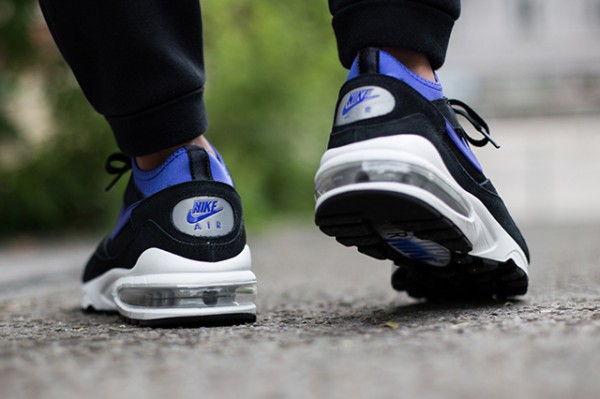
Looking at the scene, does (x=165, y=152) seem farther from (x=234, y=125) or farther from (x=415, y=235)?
(x=234, y=125)

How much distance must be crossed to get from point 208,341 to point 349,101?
50 cm

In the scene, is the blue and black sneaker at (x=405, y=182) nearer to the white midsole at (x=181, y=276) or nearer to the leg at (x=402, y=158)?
the leg at (x=402, y=158)

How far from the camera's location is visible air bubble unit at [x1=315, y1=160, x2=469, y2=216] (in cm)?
138

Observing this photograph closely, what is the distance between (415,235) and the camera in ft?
4.69

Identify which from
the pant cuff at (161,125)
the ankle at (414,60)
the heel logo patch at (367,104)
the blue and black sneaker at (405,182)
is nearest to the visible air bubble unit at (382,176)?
the blue and black sneaker at (405,182)

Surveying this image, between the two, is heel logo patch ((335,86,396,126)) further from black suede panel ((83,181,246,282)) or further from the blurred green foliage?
the blurred green foliage

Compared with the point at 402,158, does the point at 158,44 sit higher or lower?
higher

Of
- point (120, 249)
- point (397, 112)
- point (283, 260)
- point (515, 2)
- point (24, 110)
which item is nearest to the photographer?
point (397, 112)

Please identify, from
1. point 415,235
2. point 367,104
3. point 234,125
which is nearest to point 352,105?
point 367,104

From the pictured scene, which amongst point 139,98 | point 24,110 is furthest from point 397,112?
point 24,110

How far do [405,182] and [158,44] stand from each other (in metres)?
0.55

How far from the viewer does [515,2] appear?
25641 millimetres

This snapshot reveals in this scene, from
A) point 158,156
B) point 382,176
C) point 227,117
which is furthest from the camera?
point 227,117

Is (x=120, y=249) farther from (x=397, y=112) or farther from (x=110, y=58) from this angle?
(x=397, y=112)
